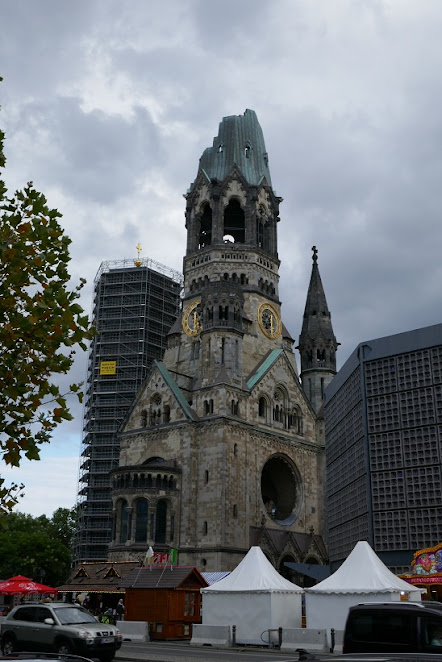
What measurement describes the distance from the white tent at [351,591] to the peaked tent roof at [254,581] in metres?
1.42

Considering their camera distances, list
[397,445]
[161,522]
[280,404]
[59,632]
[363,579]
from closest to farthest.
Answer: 1. [59,632]
2. [363,579]
3. [397,445]
4. [161,522]
5. [280,404]

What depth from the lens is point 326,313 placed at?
6825 cm

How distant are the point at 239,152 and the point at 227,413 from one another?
94.6ft

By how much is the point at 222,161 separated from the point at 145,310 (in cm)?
1681

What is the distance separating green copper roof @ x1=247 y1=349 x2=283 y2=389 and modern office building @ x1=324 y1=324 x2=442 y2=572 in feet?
65.1

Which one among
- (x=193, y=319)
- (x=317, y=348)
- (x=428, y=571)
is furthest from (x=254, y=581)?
(x=317, y=348)

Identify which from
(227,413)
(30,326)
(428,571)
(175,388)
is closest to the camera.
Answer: (30,326)

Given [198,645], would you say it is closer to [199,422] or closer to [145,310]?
[199,422]

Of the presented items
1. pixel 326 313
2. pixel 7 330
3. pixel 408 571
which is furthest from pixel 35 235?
pixel 326 313

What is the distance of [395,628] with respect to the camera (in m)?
14.4

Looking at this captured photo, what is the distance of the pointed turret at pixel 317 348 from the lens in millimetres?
65000

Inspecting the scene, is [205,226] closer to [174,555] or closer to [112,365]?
[112,365]

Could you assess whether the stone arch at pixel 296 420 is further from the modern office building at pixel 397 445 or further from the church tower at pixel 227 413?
the modern office building at pixel 397 445

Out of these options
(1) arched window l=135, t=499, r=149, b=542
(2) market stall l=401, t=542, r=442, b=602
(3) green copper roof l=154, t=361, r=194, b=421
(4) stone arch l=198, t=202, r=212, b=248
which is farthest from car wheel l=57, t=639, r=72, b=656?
(4) stone arch l=198, t=202, r=212, b=248
